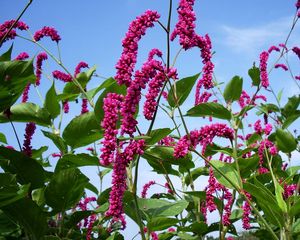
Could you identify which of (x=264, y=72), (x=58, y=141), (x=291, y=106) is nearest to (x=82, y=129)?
(x=58, y=141)

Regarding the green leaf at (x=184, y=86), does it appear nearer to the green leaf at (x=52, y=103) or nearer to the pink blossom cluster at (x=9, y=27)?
the green leaf at (x=52, y=103)

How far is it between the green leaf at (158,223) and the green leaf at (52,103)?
1.14m

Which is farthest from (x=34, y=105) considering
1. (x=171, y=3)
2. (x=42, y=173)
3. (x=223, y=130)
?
(x=223, y=130)

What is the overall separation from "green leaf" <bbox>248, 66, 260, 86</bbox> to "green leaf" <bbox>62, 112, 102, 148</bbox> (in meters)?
1.69

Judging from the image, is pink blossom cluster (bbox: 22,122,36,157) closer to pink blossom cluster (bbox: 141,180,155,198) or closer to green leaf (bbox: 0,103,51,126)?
green leaf (bbox: 0,103,51,126)

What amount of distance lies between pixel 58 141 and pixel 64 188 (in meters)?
0.57

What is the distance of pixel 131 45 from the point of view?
5.75ft

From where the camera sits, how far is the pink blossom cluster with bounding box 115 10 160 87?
5.57ft

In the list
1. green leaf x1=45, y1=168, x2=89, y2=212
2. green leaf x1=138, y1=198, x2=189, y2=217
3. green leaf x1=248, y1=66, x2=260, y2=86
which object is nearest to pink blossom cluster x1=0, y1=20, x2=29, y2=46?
green leaf x1=45, y1=168, x2=89, y2=212

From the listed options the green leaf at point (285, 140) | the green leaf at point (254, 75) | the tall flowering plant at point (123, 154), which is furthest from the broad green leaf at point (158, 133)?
the green leaf at point (285, 140)

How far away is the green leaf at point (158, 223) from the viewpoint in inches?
87.4

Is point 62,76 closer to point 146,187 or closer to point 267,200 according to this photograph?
point 146,187

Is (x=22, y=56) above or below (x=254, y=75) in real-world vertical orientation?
above

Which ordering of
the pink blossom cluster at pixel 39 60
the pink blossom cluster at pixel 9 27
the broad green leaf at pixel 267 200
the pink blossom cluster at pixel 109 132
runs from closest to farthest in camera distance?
the pink blossom cluster at pixel 109 132
the broad green leaf at pixel 267 200
the pink blossom cluster at pixel 9 27
the pink blossom cluster at pixel 39 60
